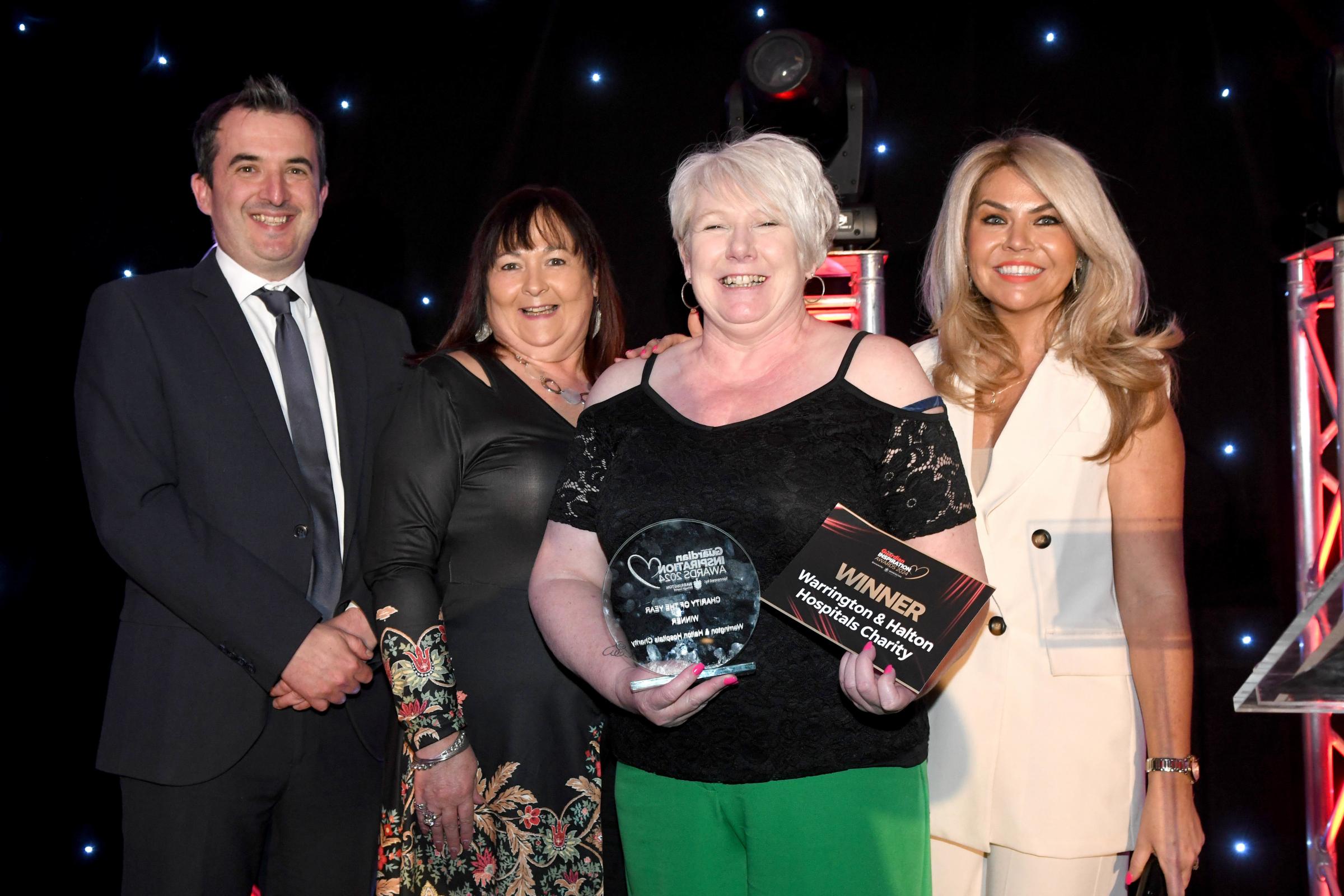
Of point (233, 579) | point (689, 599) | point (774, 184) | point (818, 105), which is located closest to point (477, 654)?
point (233, 579)

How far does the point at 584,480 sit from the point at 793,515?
372 millimetres

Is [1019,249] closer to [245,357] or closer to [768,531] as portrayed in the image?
[768,531]

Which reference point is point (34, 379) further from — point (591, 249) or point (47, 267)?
point (591, 249)

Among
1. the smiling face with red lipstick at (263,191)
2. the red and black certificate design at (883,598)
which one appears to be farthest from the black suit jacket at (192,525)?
the red and black certificate design at (883,598)

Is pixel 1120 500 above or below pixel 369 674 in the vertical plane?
above

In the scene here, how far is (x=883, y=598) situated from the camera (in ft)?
4.64

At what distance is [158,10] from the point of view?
10.4 ft

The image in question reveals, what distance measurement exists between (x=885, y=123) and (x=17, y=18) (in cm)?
235

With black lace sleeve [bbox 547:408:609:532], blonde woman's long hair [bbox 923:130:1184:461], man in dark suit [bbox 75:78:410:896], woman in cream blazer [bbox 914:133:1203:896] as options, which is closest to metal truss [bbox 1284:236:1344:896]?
blonde woman's long hair [bbox 923:130:1184:461]

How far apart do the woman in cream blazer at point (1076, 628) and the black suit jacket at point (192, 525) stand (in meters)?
1.17

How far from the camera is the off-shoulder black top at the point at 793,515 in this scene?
1592mm

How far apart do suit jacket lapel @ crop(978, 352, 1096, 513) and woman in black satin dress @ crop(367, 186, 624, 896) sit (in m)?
→ 0.80

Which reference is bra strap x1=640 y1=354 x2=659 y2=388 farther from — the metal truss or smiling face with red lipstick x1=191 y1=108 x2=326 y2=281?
the metal truss

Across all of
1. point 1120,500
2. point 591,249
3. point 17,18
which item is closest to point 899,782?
point 1120,500
